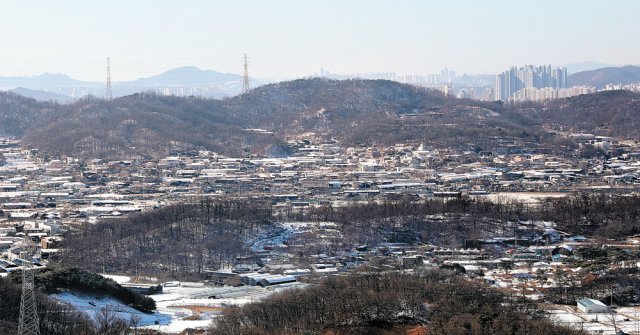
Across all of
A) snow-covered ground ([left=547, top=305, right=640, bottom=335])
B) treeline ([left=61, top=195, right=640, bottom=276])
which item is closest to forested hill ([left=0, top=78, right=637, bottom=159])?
treeline ([left=61, top=195, right=640, bottom=276])

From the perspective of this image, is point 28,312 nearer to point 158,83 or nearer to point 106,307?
point 106,307

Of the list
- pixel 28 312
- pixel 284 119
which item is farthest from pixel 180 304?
pixel 284 119

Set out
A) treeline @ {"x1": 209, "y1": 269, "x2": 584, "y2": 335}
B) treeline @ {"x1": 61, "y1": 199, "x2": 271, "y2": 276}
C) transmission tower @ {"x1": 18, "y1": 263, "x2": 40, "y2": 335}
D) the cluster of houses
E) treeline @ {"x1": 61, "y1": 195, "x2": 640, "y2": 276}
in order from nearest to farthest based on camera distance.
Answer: transmission tower @ {"x1": 18, "y1": 263, "x2": 40, "y2": 335} < treeline @ {"x1": 209, "y1": 269, "x2": 584, "y2": 335} < treeline @ {"x1": 61, "y1": 199, "x2": 271, "y2": 276} < treeline @ {"x1": 61, "y1": 195, "x2": 640, "y2": 276} < the cluster of houses

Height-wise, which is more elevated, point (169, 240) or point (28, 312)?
point (28, 312)

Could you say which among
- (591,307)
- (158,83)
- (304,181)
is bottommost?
(591,307)

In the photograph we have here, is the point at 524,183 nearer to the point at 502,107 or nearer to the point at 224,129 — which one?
the point at 224,129

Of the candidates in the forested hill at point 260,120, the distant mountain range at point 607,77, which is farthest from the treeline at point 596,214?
the distant mountain range at point 607,77

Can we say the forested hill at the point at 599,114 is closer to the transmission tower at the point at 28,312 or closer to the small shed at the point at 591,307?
the small shed at the point at 591,307

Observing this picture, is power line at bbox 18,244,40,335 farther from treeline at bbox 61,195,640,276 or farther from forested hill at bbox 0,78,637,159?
forested hill at bbox 0,78,637,159
